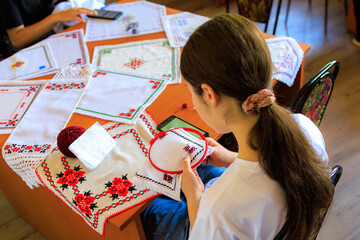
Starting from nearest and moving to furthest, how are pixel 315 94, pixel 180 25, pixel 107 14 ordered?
pixel 315 94 → pixel 180 25 → pixel 107 14

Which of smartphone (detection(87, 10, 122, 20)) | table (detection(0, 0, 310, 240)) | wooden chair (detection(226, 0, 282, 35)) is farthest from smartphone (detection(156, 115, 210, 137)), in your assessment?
wooden chair (detection(226, 0, 282, 35))

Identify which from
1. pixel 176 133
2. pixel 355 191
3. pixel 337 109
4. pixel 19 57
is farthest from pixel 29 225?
pixel 337 109

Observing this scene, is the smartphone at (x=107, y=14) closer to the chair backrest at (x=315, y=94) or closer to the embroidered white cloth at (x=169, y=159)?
the embroidered white cloth at (x=169, y=159)

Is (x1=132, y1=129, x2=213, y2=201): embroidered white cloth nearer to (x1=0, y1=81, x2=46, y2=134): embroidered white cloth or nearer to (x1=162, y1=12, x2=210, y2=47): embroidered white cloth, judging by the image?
(x1=0, y1=81, x2=46, y2=134): embroidered white cloth

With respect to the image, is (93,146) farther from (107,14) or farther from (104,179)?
(107,14)

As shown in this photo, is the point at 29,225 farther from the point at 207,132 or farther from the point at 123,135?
the point at 207,132

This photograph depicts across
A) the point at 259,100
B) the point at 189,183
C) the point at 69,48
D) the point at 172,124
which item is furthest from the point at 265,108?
the point at 69,48

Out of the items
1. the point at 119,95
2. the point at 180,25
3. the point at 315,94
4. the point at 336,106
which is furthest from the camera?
the point at 336,106

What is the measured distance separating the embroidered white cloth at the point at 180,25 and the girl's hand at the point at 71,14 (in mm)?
433

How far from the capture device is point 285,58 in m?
1.52

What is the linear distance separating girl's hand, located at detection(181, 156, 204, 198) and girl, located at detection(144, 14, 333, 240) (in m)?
0.11

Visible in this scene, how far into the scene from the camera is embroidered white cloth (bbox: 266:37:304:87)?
145 centimetres

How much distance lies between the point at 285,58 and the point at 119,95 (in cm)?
72

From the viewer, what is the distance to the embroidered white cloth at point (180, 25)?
1.71 m
